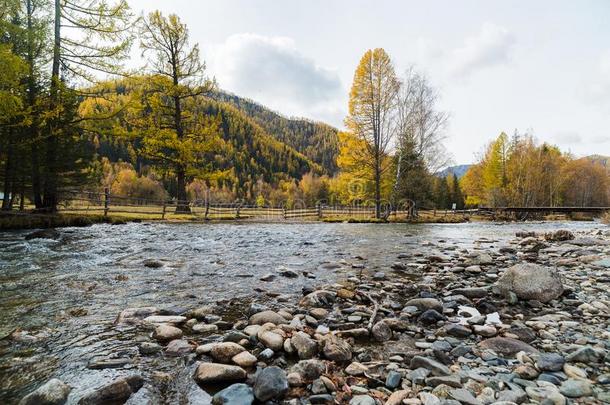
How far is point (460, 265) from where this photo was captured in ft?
21.3

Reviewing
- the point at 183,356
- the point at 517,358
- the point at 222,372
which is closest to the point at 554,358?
the point at 517,358

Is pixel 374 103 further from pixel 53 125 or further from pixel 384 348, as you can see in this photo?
pixel 384 348

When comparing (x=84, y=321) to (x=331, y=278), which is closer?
(x=84, y=321)

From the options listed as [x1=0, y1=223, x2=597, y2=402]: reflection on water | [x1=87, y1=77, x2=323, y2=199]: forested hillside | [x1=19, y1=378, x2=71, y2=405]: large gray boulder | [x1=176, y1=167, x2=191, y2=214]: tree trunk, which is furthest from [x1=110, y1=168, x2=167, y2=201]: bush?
[x1=19, y1=378, x2=71, y2=405]: large gray boulder

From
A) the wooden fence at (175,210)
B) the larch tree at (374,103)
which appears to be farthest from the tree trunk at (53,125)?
the larch tree at (374,103)

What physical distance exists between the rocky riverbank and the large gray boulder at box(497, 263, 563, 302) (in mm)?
15

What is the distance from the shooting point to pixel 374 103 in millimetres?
23547

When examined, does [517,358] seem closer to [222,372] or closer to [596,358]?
[596,358]

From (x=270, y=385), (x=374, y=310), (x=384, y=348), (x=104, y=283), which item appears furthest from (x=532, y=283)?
(x=104, y=283)

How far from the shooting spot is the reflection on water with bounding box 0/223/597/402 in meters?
2.43

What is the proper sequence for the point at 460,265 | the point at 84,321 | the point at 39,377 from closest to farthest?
the point at 39,377
the point at 84,321
the point at 460,265

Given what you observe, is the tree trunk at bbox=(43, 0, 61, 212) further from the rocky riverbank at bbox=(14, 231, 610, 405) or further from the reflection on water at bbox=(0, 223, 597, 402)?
the rocky riverbank at bbox=(14, 231, 610, 405)

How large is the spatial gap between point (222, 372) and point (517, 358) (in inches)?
94.1

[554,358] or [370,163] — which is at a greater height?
[370,163]
